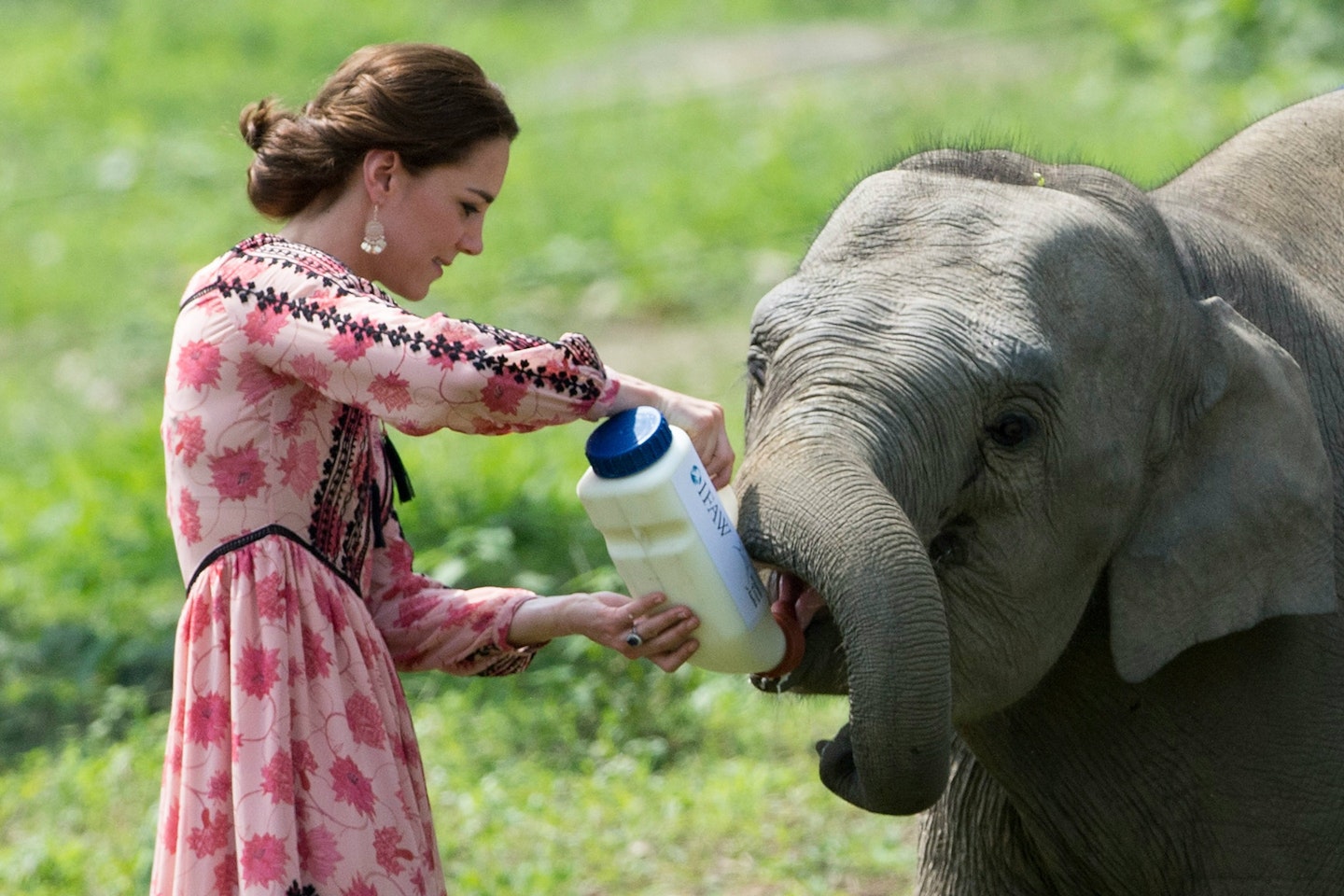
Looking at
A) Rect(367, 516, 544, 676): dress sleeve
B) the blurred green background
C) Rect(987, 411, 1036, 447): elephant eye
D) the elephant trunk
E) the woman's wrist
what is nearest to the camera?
the elephant trunk

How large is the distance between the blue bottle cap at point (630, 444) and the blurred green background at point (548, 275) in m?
0.71

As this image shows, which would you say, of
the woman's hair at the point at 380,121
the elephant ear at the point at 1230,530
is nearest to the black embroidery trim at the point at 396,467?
the woman's hair at the point at 380,121

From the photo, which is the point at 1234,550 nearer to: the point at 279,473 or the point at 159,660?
the point at 279,473

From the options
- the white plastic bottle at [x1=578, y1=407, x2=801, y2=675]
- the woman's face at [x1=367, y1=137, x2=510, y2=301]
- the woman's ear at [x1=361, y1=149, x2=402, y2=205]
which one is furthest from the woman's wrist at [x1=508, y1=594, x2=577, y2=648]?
the woman's ear at [x1=361, y1=149, x2=402, y2=205]

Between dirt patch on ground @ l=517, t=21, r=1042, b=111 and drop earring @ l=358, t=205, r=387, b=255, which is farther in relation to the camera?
dirt patch on ground @ l=517, t=21, r=1042, b=111

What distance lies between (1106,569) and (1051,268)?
433 mm

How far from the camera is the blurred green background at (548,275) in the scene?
4.37 m

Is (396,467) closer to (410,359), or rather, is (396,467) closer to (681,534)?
(410,359)

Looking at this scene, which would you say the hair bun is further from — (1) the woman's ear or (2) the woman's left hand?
(2) the woman's left hand

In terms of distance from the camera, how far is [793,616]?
2.45 meters

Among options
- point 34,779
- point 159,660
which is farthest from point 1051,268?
point 159,660

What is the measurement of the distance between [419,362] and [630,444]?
280 millimetres

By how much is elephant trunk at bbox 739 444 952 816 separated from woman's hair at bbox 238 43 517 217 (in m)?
0.69

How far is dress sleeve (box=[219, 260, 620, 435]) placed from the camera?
2.41 meters
